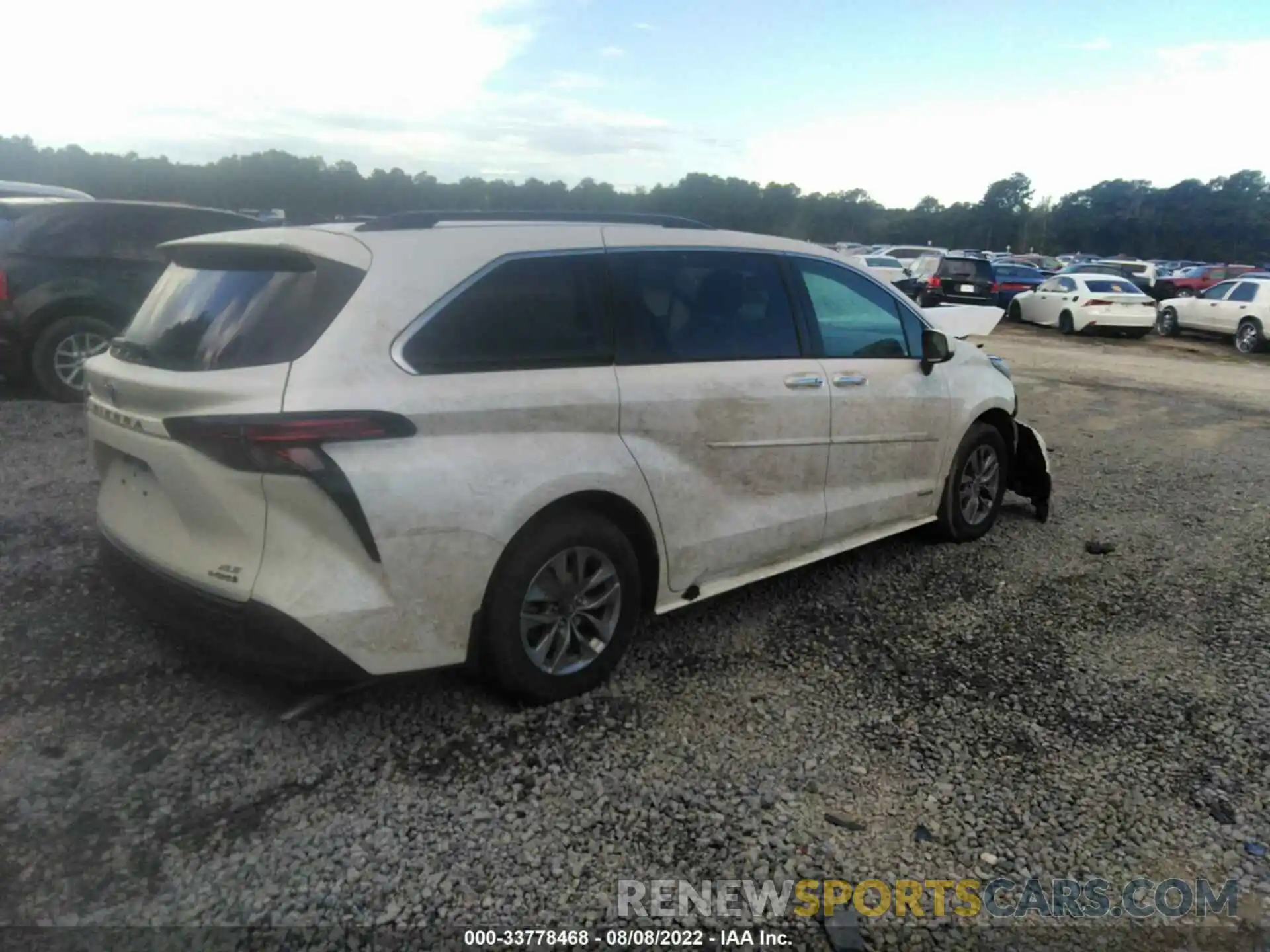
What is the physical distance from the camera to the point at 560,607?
3406 mm

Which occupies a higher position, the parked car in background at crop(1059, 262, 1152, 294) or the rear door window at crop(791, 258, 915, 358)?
the parked car in background at crop(1059, 262, 1152, 294)

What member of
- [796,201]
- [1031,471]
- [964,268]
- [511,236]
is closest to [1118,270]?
[964,268]

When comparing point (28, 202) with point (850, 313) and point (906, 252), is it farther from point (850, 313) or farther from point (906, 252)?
point (906, 252)

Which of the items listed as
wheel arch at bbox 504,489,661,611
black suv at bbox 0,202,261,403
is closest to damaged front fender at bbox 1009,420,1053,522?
wheel arch at bbox 504,489,661,611

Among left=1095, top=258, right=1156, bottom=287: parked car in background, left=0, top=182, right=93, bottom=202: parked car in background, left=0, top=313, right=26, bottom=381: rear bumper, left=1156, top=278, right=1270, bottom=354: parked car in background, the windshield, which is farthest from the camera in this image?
left=1095, top=258, right=1156, bottom=287: parked car in background

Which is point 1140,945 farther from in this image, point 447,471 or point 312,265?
point 312,265

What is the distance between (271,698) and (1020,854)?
255 centimetres

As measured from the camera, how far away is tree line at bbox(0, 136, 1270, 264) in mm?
30922

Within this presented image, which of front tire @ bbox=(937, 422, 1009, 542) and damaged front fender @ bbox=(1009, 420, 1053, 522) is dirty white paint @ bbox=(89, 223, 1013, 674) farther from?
damaged front fender @ bbox=(1009, 420, 1053, 522)

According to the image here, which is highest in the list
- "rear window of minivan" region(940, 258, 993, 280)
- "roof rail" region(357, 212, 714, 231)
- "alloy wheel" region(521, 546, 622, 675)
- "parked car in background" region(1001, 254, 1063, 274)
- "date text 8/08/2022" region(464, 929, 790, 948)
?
"parked car in background" region(1001, 254, 1063, 274)

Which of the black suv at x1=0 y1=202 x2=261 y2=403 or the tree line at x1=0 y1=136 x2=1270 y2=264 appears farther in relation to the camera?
the tree line at x1=0 y1=136 x2=1270 y2=264

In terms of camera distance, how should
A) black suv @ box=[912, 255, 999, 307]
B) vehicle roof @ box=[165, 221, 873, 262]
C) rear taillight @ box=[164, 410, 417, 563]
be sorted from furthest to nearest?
black suv @ box=[912, 255, 999, 307], vehicle roof @ box=[165, 221, 873, 262], rear taillight @ box=[164, 410, 417, 563]

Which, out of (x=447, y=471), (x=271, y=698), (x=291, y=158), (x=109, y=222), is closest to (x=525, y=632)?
(x=447, y=471)

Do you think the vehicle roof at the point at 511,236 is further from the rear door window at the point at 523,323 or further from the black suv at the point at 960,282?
the black suv at the point at 960,282
